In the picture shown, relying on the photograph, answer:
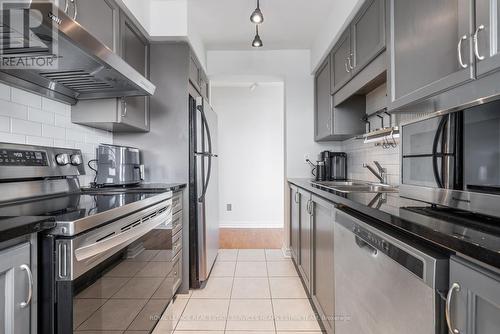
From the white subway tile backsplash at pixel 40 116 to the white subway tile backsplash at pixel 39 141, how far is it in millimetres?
99

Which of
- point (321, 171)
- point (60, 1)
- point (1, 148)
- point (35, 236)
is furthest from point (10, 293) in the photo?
point (321, 171)

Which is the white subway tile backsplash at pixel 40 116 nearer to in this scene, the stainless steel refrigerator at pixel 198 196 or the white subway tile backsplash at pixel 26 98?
the white subway tile backsplash at pixel 26 98

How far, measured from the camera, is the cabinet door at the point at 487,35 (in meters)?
0.75

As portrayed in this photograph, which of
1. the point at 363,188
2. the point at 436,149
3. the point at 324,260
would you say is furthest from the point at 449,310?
the point at 363,188

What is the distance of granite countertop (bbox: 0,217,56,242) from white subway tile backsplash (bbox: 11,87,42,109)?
0.95 metres

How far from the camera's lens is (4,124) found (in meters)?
1.32

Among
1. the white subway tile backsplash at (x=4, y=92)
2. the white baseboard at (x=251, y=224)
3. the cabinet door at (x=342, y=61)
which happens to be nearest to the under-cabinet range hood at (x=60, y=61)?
the white subway tile backsplash at (x=4, y=92)

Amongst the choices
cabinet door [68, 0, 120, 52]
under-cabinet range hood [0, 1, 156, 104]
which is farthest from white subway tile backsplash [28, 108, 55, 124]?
cabinet door [68, 0, 120, 52]

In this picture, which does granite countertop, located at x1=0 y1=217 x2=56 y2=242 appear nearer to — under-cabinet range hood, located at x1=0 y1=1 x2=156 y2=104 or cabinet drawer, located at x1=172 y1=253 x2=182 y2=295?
under-cabinet range hood, located at x1=0 y1=1 x2=156 y2=104

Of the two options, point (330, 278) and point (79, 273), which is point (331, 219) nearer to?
point (330, 278)

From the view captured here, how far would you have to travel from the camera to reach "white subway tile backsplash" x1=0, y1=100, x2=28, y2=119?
132 cm

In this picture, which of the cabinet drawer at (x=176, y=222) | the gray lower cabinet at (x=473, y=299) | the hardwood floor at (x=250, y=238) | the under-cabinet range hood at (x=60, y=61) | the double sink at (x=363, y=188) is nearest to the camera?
the gray lower cabinet at (x=473, y=299)

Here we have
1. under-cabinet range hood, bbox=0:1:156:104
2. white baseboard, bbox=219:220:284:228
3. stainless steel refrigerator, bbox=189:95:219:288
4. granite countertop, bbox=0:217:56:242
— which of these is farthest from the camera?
white baseboard, bbox=219:220:284:228

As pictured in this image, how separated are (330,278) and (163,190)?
114 cm
